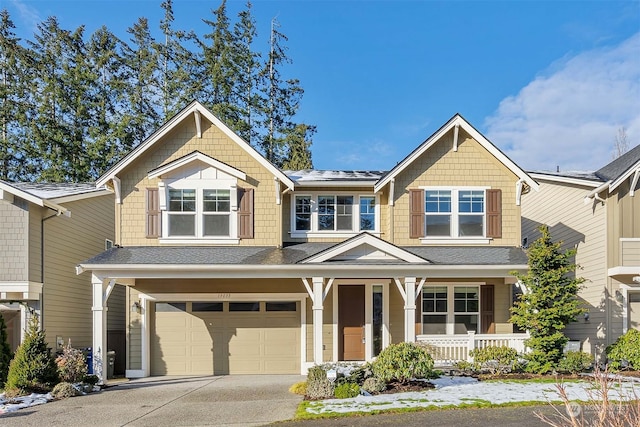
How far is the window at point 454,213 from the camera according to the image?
15164mm

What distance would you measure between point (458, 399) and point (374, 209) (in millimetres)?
6891

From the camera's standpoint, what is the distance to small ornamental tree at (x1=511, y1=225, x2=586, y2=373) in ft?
40.8

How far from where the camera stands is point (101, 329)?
1285 cm

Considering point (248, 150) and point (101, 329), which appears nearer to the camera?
point (101, 329)

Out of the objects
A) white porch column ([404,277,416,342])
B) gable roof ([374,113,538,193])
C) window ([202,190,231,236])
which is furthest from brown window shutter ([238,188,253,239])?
white porch column ([404,277,416,342])

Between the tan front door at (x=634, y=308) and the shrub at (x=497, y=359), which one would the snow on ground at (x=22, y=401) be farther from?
the tan front door at (x=634, y=308)

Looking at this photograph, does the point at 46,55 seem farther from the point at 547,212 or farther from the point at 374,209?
the point at 547,212

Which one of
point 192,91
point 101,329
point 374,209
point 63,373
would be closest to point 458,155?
point 374,209

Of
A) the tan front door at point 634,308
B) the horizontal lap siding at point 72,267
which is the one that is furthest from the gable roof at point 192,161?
the tan front door at point 634,308

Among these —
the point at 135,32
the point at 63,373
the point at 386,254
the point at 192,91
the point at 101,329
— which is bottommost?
the point at 63,373

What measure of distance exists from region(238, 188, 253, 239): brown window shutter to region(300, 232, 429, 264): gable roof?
2.63 meters

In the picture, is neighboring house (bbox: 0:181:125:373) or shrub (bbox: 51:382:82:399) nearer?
shrub (bbox: 51:382:82:399)

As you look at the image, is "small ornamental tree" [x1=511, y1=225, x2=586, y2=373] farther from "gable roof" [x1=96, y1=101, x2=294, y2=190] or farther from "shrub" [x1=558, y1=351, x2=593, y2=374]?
"gable roof" [x1=96, y1=101, x2=294, y2=190]

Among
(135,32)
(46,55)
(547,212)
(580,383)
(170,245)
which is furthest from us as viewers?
(135,32)
